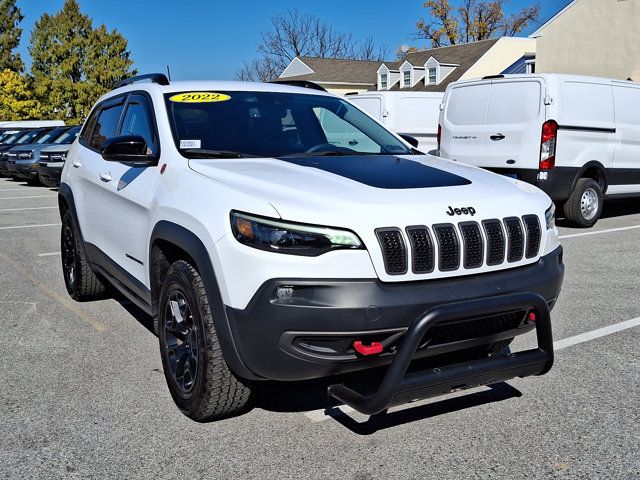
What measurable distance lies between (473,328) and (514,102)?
734cm

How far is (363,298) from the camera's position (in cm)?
310

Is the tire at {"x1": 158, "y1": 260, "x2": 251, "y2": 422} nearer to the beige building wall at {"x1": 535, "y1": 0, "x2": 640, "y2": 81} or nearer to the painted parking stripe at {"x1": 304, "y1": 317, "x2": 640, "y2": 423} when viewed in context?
the painted parking stripe at {"x1": 304, "y1": 317, "x2": 640, "y2": 423}

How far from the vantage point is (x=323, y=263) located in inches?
122

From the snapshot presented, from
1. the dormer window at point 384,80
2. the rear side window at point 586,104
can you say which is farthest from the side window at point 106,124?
the dormer window at point 384,80

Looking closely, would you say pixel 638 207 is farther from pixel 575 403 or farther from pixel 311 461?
pixel 311 461

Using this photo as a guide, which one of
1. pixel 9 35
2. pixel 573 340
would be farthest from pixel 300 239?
pixel 9 35

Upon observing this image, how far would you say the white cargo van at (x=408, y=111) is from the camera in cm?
1438

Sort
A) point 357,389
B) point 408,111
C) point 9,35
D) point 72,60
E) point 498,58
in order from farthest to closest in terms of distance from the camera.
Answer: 1. point 9,35
2. point 72,60
3. point 498,58
4. point 408,111
5. point 357,389

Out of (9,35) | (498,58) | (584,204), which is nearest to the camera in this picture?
(584,204)

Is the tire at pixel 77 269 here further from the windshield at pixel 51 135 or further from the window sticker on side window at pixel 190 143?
the windshield at pixel 51 135

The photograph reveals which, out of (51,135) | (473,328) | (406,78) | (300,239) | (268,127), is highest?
(406,78)

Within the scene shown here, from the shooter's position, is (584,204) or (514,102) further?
(584,204)

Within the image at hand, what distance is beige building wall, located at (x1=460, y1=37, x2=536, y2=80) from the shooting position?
135 feet

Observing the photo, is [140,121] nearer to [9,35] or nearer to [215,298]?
[215,298]
